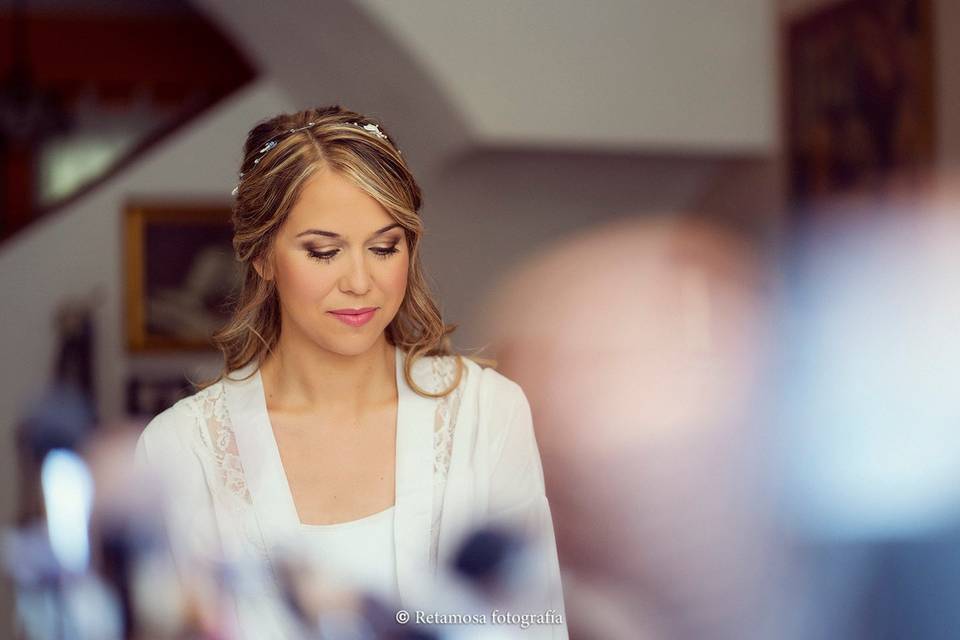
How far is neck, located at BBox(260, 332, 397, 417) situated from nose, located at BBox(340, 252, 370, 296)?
0.14 meters

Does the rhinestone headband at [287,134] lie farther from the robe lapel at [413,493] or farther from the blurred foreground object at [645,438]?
the blurred foreground object at [645,438]

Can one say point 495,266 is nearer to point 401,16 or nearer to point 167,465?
point 401,16

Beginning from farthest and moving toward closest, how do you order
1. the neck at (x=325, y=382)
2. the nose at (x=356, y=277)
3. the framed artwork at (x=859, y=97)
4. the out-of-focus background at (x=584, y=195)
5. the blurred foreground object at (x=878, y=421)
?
the framed artwork at (x=859, y=97)
the out-of-focus background at (x=584, y=195)
the blurred foreground object at (x=878, y=421)
the neck at (x=325, y=382)
the nose at (x=356, y=277)

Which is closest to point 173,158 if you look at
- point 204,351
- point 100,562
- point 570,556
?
point 204,351

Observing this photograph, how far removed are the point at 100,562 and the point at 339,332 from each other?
420 millimetres

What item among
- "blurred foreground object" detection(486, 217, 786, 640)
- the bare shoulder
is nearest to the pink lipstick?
the bare shoulder

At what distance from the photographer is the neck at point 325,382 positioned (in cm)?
142

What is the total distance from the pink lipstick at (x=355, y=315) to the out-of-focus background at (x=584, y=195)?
4.55ft

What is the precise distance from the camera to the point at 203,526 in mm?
1344

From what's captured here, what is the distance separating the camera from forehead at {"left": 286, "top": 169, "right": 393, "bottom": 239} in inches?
51.5

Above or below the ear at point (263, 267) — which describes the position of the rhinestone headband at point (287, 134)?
above

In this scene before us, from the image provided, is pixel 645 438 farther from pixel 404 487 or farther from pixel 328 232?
pixel 328 232

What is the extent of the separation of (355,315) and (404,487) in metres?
→ 0.20

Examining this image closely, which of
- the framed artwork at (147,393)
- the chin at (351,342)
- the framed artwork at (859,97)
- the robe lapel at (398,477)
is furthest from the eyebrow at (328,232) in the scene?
the framed artwork at (147,393)
